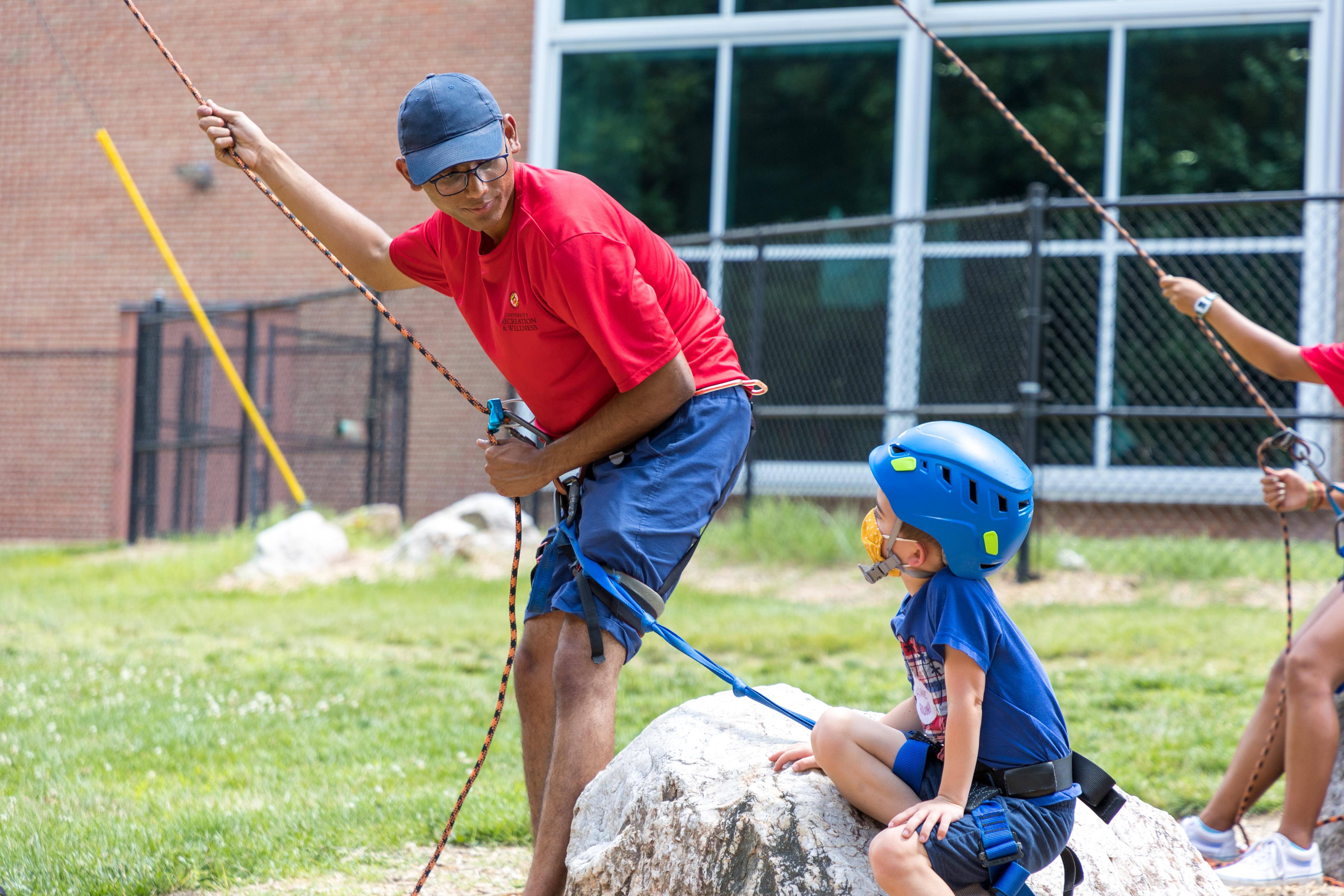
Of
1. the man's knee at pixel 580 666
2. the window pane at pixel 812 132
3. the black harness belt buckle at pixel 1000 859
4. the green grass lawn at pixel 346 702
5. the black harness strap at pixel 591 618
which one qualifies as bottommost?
the green grass lawn at pixel 346 702

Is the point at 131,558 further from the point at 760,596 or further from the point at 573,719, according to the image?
the point at 573,719

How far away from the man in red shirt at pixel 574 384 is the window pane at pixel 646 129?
31.7 feet

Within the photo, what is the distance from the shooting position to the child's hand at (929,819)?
227 centimetres

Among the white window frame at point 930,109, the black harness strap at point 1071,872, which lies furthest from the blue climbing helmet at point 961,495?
the white window frame at point 930,109

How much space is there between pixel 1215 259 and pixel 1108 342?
1068 mm

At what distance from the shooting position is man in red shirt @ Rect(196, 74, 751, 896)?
2.72 metres

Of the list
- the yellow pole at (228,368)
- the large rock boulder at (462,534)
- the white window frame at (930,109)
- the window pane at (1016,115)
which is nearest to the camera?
the large rock boulder at (462,534)

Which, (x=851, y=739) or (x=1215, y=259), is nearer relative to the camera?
(x=851, y=739)

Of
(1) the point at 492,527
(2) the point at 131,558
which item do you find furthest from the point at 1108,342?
(2) the point at 131,558

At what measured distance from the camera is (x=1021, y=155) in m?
11.7

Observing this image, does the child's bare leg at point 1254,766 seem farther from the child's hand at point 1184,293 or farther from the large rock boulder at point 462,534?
the large rock boulder at point 462,534

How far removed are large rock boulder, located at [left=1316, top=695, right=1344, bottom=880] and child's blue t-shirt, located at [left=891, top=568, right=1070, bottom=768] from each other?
1.80 metres

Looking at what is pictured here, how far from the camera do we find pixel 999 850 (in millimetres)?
2299

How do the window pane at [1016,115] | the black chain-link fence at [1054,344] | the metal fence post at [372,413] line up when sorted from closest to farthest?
the black chain-link fence at [1054,344], the window pane at [1016,115], the metal fence post at [372,413]
